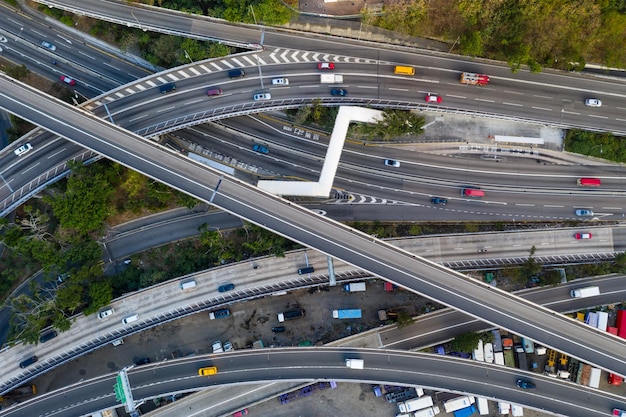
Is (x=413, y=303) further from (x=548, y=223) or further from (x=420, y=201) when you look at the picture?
(x=548, y=223)

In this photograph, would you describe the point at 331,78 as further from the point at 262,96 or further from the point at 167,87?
the point at 167,87

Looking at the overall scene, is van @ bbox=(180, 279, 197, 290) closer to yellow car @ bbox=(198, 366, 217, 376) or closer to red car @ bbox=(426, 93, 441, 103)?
yellow car @ bbox=(198, 366, 217, 376)

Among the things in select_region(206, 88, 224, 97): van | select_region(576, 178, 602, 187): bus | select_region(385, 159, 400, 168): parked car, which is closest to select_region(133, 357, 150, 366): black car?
select_region(206, 88, 224, 97): van

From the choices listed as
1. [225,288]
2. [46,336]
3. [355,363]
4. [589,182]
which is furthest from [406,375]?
[46,336]

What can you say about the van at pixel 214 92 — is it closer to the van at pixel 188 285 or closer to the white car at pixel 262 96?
the white car at pixel 262 96

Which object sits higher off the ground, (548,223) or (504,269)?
(548,223)

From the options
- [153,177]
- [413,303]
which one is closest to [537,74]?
[413,303]

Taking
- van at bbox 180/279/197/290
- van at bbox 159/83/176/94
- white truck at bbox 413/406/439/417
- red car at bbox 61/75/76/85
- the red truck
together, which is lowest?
white truck at bbox 413/406/439/417
